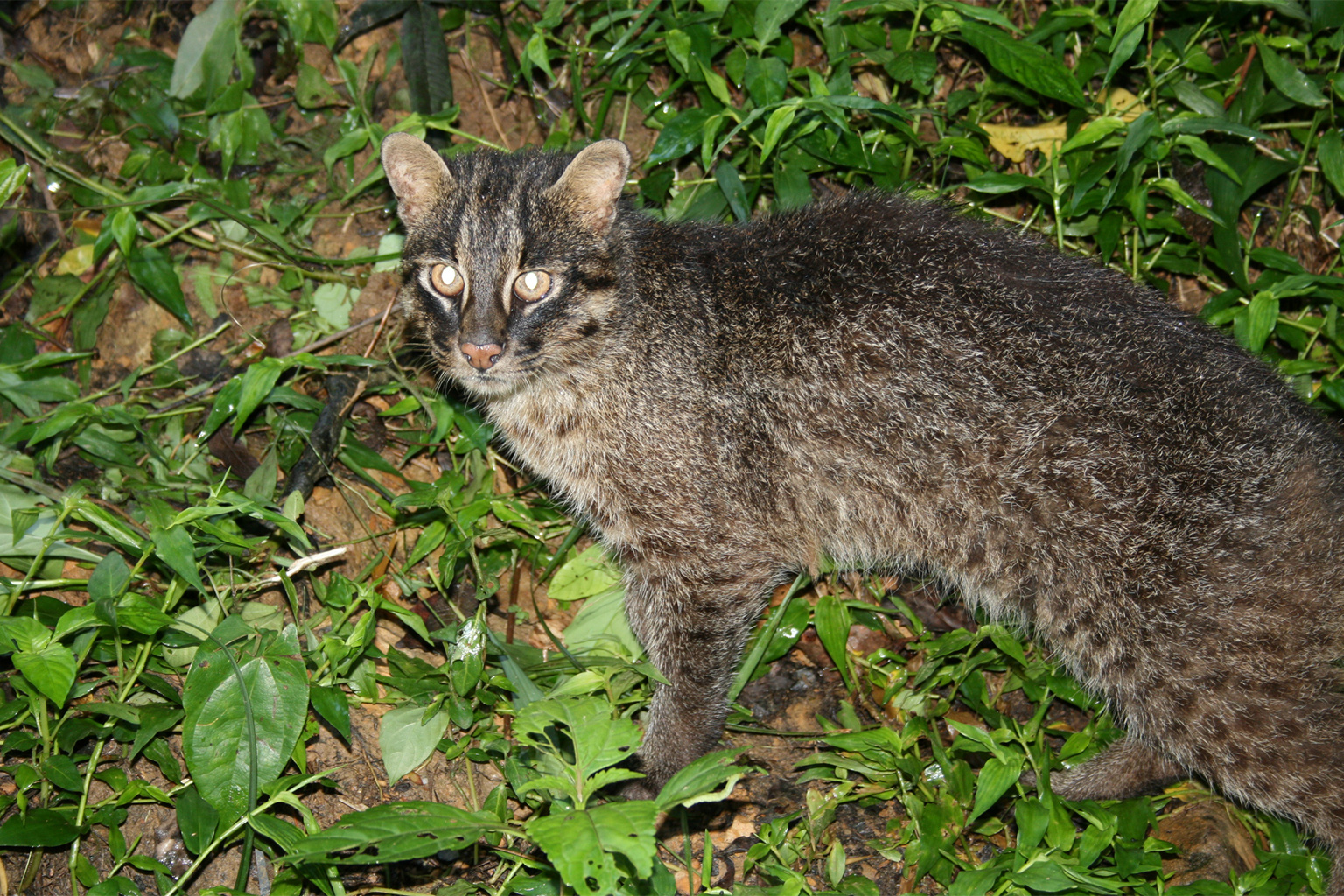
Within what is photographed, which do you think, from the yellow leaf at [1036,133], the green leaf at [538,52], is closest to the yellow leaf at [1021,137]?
the yellow leaf at [1036,133]

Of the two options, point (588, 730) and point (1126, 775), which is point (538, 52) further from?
point (1126, 775)

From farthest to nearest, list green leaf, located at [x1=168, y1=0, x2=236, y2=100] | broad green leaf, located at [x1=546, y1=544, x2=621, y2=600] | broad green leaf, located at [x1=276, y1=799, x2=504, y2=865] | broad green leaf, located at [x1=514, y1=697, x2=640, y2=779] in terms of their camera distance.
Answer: green leaf, located at [x1=168, y1=0, x2=236, y2=100] < broad green leaf, located at [x1=546, y1=544, x2=621, y2=600] < broad green leaf, located at [x1=514, y1=697, x2=640, y2=779] < broad green leaf, located at [x1=276, y1=799, x2=504, y2=865]

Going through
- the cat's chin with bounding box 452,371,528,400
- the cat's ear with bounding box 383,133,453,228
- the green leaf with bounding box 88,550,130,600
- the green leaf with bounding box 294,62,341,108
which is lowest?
the green leaf with bounding box 88,550,130,600

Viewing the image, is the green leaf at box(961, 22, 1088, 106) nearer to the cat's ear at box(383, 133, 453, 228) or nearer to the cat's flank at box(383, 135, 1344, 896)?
the cat's flank at box(383, 135, 1344, 896)

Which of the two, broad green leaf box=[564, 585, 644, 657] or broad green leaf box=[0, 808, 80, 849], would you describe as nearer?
broad green leaf box=[0, 808, 80, 849]

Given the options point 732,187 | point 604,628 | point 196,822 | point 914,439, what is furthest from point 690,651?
point 732,187

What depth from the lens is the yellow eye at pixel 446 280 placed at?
5.21 metres

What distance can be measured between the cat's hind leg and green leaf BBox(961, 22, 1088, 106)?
387 centimetres

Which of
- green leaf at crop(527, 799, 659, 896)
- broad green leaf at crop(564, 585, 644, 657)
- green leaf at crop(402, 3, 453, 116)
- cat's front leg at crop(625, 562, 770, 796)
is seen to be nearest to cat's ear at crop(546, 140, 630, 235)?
cat's front leg at crop(625, 562, 770, 796)

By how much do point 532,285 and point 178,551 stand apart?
2.13 meters

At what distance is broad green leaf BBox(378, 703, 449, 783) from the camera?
505cm

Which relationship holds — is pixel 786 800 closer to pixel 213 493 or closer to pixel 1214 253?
pixel 213 493

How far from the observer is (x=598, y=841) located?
3.75 m

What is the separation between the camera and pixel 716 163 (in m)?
6.78
